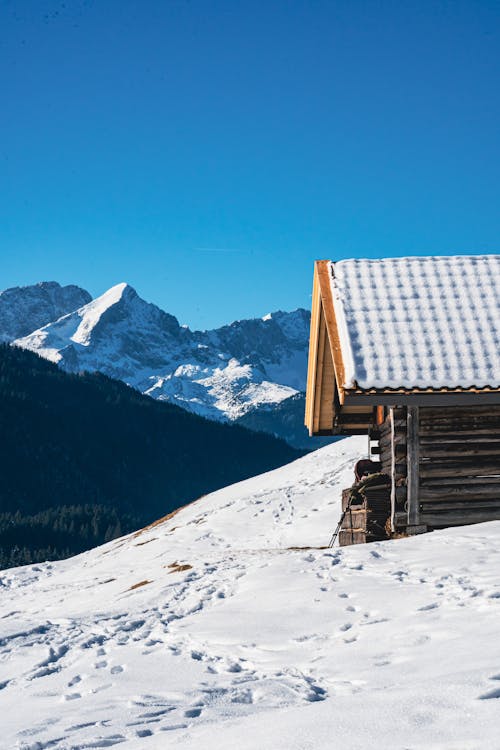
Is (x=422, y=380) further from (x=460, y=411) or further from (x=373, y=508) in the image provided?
(x=373, y=508)

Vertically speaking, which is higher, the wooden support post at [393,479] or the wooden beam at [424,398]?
the wooden beam at [424,398]

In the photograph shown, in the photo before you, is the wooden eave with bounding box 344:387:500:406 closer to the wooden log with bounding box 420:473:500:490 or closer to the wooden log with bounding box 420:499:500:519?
the wooden log with bounding box 420:473:500:490

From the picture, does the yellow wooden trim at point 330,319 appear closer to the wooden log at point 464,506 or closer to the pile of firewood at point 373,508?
the pile of firewood at point 373,508

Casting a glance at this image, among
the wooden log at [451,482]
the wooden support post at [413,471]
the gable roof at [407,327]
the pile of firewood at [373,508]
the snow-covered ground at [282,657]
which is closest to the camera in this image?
the snow-covered ground at [282,657]

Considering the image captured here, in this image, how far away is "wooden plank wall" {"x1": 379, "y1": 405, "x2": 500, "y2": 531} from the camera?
42.6 ft

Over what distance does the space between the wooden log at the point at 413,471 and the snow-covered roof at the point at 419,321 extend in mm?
1018

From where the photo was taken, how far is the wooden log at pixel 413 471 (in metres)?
12.9

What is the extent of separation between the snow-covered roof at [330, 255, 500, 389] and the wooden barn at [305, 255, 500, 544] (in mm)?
18

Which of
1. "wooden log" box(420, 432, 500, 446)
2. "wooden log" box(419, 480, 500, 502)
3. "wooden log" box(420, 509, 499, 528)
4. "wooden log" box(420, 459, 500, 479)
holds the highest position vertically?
"wooden log" box(420, 432, 500, 446)

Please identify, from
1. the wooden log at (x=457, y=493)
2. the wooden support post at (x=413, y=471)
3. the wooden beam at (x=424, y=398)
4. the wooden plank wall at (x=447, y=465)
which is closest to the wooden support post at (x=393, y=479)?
the wooden plank wall at (x=447, y=465)

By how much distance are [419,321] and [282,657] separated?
25.2 ft

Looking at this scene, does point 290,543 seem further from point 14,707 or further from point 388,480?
point 14,707

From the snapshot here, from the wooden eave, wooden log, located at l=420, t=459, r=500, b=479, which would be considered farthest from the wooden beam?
wooden log, located at l=420, t=459, r=500, b=479

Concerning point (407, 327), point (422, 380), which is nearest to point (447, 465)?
point (422, 380)
